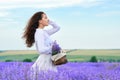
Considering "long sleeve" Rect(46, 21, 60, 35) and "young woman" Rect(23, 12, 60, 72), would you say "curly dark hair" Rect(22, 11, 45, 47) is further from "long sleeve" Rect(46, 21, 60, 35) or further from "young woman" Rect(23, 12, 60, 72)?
"long sleeve" Rect(46, 21, 60, 35)

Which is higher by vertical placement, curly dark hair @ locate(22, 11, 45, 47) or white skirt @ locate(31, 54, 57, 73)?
curly dark hair @ locate(22, 11, 45, 47)

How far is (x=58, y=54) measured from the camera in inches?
265

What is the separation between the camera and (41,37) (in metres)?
6.85

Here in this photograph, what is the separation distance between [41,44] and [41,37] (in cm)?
13

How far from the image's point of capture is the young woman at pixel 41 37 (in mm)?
6812

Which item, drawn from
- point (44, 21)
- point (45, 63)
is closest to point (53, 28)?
point (44, 21)

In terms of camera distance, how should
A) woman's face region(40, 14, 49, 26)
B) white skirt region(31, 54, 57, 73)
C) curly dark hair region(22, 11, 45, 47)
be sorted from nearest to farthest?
white skirt region(31, 54, 57, 73)
woman's face region(40, 14, 49, 26)
curly dark hair region(22, 11, 45, 47)

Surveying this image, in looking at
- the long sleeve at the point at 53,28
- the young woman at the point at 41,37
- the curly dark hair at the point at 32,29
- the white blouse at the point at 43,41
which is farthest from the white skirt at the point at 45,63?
the long sleeve at the point at 53,28

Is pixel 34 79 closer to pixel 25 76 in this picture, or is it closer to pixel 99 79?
pixel 25 76

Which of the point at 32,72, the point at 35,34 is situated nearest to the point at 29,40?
the point at 35,34

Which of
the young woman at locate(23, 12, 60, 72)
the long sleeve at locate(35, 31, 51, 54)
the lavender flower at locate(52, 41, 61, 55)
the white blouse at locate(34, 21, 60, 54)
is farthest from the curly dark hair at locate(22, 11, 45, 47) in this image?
the lavender flower at locate(52, 41, 61, 55)

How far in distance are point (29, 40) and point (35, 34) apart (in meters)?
0.36

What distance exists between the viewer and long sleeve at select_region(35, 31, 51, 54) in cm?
675

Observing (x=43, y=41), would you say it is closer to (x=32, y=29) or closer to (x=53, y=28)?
(x=32, y=29)
